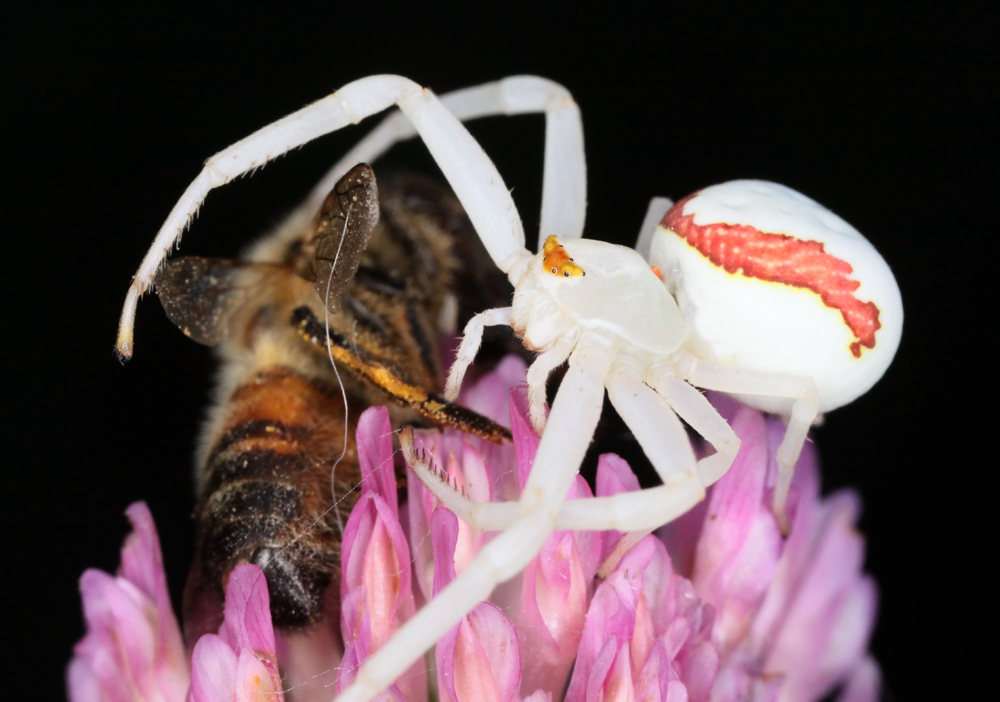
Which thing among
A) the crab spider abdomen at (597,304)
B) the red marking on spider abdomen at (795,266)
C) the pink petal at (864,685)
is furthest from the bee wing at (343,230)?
the pink petal at (864,685)

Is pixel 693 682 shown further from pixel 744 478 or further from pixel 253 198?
pixel 253 198

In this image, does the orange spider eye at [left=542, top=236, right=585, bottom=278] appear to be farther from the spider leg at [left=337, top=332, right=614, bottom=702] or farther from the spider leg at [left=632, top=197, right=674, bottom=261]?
the spider leg at [left=632, top=197, right=674, bottom=261]

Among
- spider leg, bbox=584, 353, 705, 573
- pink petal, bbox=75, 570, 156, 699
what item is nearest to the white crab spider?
spider leg, bbox=584, 353, 705, 573

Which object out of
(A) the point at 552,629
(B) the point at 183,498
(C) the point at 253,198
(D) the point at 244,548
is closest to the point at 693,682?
(A) the point at 552,629

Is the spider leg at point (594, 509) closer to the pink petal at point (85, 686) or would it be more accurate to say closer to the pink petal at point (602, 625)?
the pink petal at point (602, 625)

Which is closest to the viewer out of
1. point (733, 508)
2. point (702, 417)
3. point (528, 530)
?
point (528, 530)

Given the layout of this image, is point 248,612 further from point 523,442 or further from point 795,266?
point 795,266

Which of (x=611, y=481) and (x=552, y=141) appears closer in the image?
(x=611, y=481)

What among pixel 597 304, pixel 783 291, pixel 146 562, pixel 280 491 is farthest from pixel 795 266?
pixel 146 562
